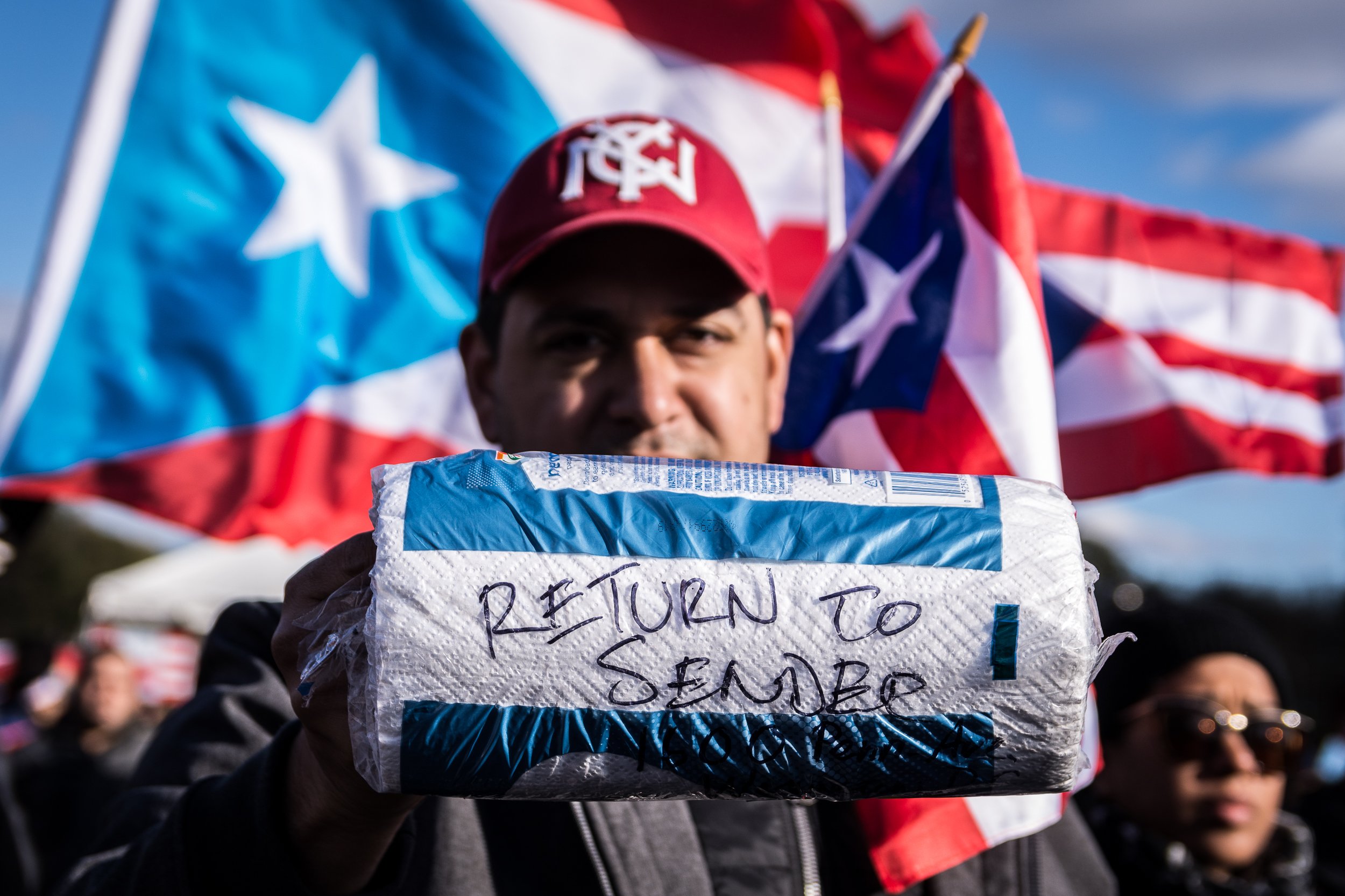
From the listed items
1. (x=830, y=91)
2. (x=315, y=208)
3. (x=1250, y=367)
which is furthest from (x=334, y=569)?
(x=1250, y=367)

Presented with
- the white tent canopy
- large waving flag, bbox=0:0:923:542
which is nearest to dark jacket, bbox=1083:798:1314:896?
Result: large waving flag, bbox=0:0:923:542

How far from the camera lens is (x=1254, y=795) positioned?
2807 mm

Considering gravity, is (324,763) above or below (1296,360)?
below

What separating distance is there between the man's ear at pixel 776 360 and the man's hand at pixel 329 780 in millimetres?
1040

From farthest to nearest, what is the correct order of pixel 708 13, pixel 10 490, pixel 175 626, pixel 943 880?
pixel 175 626
pixel 708 13
pixel 10 490
pixel 943 880

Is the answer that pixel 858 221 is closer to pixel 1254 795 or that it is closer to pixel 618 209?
→ pixel 618 209

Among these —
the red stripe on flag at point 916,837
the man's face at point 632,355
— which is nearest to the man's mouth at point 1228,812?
the red stripe on flag at point 916,837

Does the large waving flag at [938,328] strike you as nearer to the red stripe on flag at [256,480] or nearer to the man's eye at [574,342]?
the man's eye at [574,342]

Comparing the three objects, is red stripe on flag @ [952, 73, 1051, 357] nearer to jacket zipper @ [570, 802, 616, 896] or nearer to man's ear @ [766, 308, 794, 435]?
man's ear @ [766, 308, 794, 435]

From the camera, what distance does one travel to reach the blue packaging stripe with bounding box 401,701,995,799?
42.6 inches

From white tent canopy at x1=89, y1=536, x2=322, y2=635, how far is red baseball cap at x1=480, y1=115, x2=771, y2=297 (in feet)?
44.1

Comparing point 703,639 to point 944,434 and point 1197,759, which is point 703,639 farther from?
point 1197,759

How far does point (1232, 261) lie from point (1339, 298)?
66 centimetres

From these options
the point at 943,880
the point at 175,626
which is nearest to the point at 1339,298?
the point at 943,880
